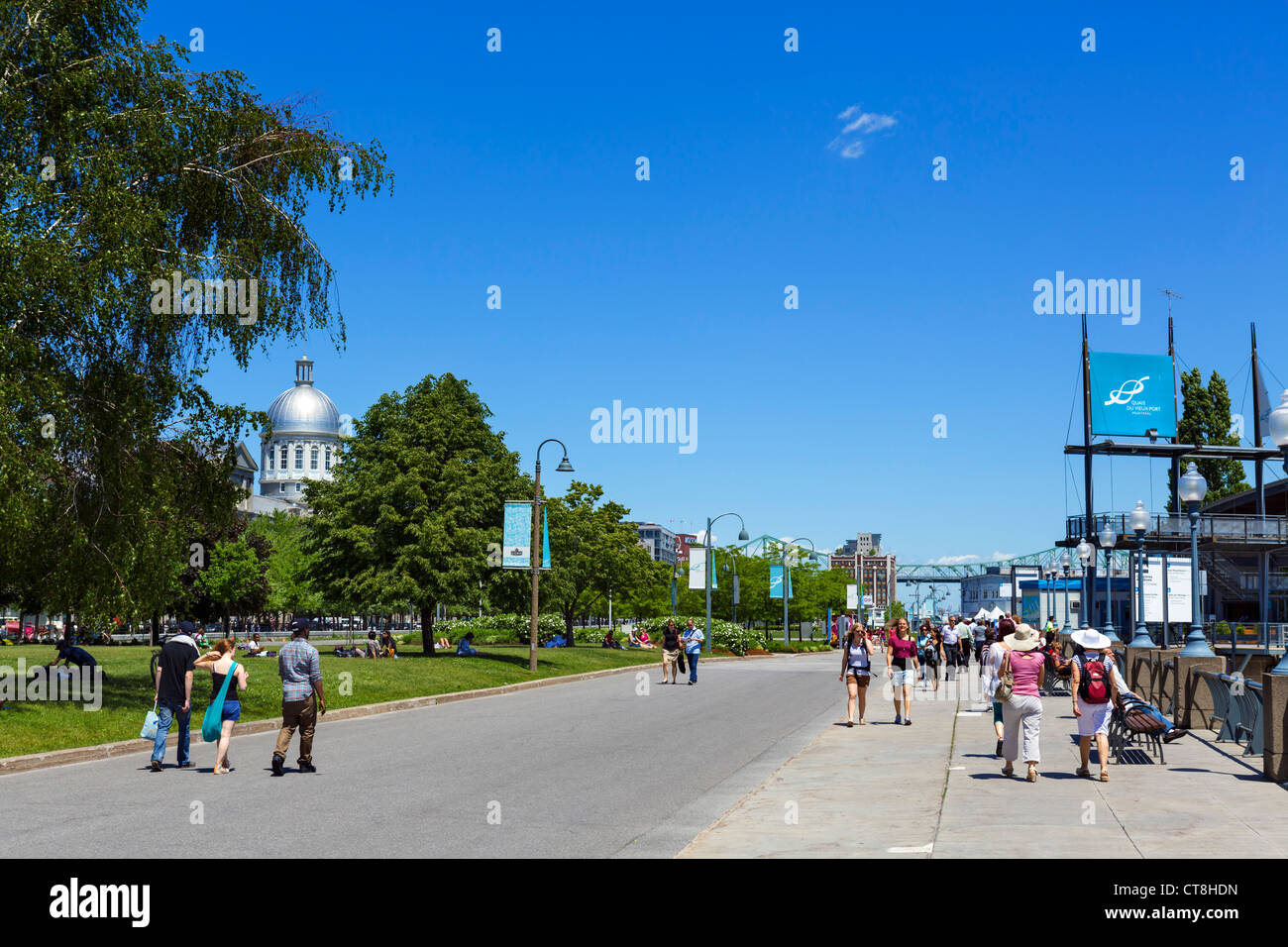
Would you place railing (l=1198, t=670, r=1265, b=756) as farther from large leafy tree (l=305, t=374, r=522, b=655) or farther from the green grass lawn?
large leafy tree (l=305, t=374, r=522, b=655)

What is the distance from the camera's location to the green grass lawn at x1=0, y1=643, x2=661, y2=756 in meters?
16.6

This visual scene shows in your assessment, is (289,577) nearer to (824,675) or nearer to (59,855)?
(824,675)

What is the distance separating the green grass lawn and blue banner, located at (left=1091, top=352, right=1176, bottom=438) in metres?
28.2

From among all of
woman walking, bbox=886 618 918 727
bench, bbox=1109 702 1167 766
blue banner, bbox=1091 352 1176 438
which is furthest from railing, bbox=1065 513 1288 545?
bench, bbox=1109 702 1167 766

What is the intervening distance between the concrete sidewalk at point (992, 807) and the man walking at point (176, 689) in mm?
6780

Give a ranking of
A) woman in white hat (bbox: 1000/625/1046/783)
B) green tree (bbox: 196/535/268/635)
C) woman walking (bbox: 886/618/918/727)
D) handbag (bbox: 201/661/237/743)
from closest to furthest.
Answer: woman in white hat (bbox: 1000/625/1046/783) < handbag (bbox: 201/661/237/743) < woman walking (bbox: 886/618/918/727) < green tree (bbox: 196/535/268/635)

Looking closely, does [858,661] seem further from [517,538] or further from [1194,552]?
[517,538]

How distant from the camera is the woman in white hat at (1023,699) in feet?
40.9

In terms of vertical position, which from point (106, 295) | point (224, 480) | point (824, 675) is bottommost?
point (824, 675)

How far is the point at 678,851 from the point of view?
8797mm

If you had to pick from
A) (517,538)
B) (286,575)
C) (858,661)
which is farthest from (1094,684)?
(286,575)

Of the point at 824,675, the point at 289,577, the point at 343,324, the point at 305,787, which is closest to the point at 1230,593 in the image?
the point at 824,675

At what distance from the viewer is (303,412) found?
181000 millimetres
